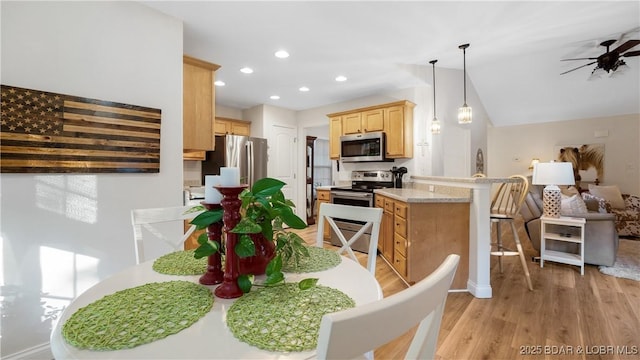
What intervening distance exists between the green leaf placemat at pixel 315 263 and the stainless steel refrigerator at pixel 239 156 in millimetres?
3225

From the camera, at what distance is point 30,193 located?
164 centimetres

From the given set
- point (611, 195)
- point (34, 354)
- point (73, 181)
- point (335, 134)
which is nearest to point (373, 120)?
point (335, 134)

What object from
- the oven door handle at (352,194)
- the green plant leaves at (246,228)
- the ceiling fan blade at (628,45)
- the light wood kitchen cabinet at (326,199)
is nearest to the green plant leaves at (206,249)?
the green plant leaves at (246,228)

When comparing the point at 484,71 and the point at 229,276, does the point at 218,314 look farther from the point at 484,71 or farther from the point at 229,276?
the point at 484,71

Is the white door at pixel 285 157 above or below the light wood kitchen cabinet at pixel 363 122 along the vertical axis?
below

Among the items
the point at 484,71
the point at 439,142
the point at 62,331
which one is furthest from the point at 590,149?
the point at 62,331

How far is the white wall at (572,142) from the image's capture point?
5.69 m

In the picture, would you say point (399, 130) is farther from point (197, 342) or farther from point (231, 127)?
point (197, 342)

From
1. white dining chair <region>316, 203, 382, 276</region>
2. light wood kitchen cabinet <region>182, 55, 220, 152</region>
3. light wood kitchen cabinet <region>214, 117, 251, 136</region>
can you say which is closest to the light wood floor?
white dining chair <region>316, 203, 382, 276</region>

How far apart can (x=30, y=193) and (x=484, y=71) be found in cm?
597

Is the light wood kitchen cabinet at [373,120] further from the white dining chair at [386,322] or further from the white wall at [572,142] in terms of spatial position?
the white wall at [572,142]

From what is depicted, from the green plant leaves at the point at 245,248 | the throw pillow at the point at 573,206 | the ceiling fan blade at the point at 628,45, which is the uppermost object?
the ceiling fan blade at the point at 628,45

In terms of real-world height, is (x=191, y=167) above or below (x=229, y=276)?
above

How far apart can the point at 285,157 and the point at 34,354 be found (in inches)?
166
